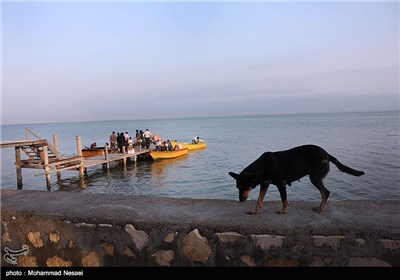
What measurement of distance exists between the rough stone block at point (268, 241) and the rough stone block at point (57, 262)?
2.28 meters

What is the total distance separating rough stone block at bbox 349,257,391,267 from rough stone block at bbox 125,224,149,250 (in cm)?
219

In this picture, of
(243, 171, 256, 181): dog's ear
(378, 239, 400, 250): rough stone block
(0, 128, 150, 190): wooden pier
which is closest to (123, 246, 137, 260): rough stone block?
(243, 171, 256, 181): dog's ear

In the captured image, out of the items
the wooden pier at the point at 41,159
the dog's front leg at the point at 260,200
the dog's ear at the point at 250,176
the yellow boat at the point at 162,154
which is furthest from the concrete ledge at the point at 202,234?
the yellow boat at the point at 162,154

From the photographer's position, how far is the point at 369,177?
16.7 metres

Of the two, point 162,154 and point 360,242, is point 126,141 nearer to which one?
point 162,154

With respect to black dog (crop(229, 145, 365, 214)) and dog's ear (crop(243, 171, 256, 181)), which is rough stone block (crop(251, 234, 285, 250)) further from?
dog's ear (crop(243, 171, 256, 181))

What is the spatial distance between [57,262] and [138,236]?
1.13 meters

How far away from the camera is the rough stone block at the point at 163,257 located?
3312mm

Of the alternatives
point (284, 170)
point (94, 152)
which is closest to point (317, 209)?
point (284, 170)

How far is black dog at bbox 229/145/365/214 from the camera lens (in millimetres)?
3814

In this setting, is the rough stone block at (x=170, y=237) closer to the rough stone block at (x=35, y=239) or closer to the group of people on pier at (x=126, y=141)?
the rough stone block at (x=35, y=239)

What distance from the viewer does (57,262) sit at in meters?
3.62
